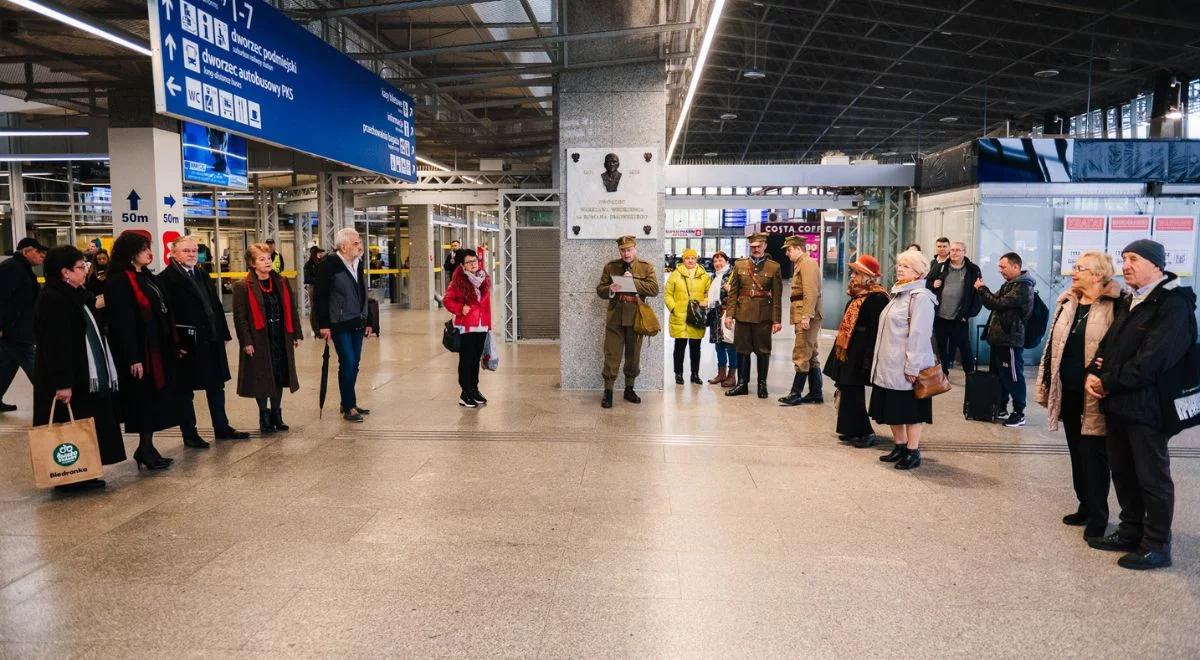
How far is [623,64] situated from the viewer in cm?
817

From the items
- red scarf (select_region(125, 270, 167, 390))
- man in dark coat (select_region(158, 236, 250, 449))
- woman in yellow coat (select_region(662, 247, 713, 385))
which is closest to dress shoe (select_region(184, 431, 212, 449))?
man in dark coat (select_region(158, 236, 250, 449))

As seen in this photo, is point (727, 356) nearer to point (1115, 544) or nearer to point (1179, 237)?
point (1115, 544)

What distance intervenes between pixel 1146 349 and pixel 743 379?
477 centimetres

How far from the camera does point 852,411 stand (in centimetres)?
594

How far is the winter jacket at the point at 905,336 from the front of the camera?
509 cm

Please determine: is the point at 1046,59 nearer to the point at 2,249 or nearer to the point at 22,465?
the point at 22,465

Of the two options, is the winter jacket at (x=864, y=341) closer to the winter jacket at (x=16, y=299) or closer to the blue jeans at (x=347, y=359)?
the blue jeans at (x=347, y=359)

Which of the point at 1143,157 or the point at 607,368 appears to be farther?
the point at 1143,157

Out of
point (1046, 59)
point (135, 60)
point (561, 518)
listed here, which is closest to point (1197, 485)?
point (561, 518)

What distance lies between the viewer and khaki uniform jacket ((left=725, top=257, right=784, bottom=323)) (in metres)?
7.76

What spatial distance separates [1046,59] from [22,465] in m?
19.5

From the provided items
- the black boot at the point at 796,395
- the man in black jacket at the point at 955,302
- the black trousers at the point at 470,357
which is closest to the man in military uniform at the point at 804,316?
the black boot at the point at 796,395

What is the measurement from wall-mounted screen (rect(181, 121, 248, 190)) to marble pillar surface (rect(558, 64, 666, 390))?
507 centimetres

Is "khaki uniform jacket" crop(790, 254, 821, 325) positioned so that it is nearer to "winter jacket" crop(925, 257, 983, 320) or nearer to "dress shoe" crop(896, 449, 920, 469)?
"winter jacket" crop(925, 257, 983, 320)
